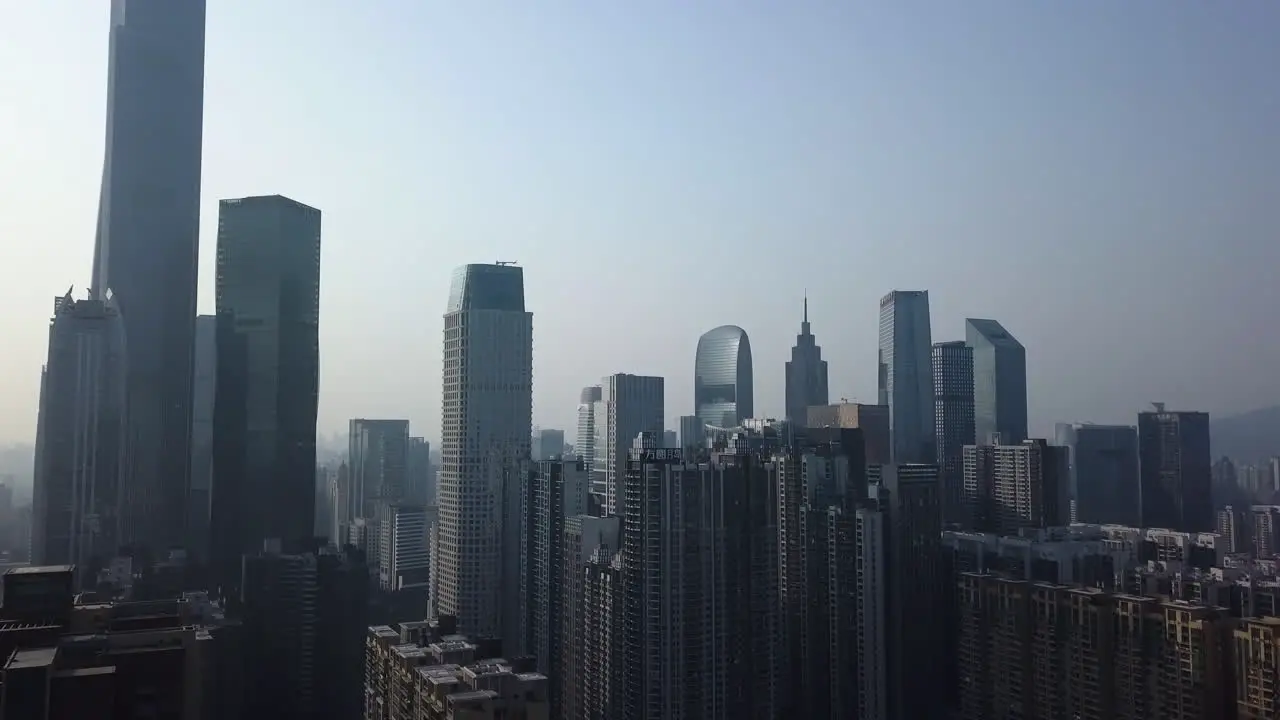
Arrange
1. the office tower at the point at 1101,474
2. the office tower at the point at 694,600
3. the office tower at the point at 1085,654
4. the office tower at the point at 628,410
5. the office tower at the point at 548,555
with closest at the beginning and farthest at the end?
1. the office tower at the point at 1085,654
2. the office tower at the point at 694,600
3. the office tower at the point at 548,555
4. the office tower at the point at 1101,474
5. the office tower at the point at 628,410

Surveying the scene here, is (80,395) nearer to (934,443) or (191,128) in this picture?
(191,128)

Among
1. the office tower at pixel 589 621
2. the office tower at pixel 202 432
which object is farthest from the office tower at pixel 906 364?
the office tower at pixel 202 432

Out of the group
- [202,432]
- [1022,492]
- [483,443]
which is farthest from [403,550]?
[1022,492]

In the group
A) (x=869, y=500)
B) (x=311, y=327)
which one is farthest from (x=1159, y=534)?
(x=311, y=327)

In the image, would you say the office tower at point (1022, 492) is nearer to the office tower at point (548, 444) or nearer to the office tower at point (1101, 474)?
the office tower at point (1101, 474)

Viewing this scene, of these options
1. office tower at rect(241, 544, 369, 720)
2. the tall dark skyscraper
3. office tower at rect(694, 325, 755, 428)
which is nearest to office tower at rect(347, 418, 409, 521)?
the tall dark skyscraper

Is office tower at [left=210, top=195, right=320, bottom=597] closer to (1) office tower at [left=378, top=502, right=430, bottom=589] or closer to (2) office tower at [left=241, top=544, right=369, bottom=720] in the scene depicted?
(1) office tower at [left=378, top=502, right=430, bottom=589]

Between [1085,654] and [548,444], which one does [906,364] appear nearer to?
[548,444]
